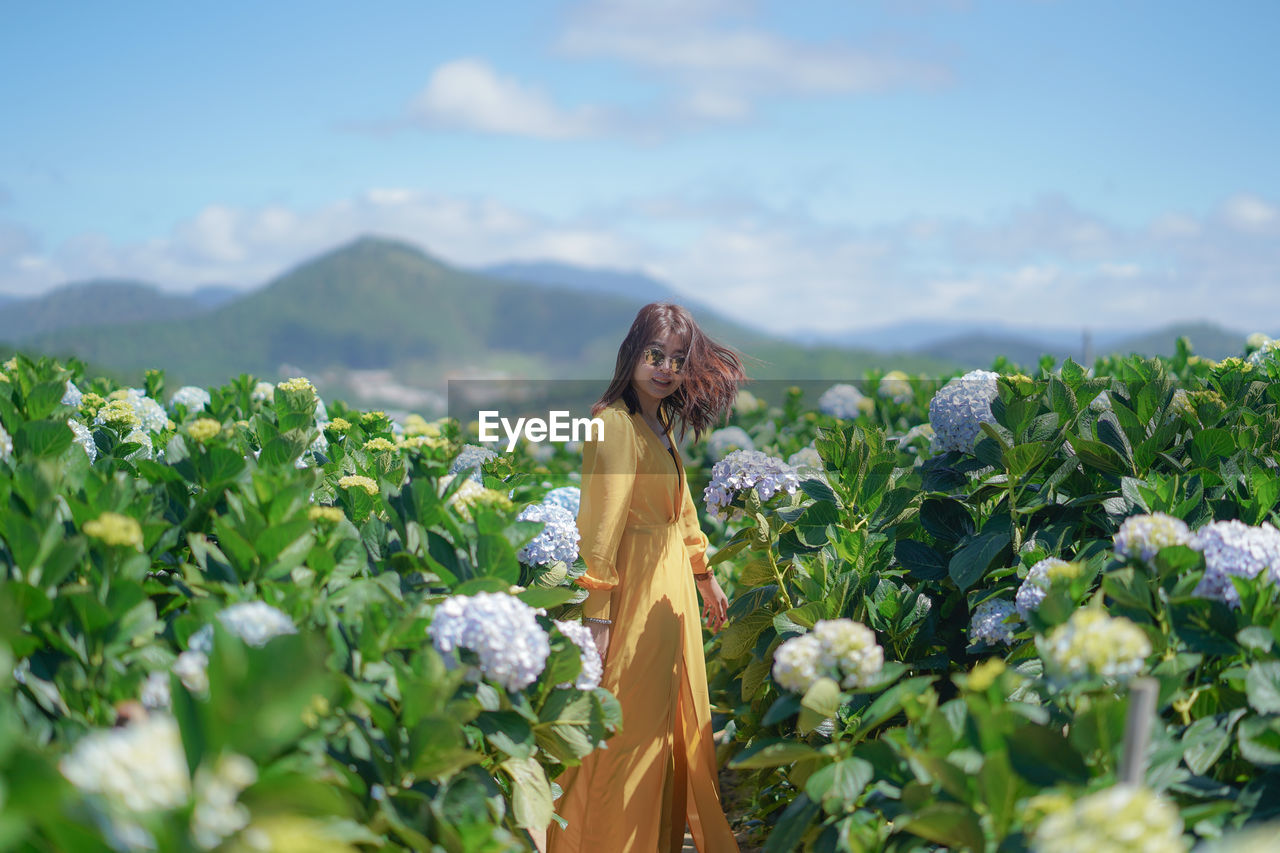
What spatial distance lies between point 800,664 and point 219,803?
105cm

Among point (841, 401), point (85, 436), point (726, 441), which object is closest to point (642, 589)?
point (85, 436)

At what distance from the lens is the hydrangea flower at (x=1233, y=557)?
6.07 feet

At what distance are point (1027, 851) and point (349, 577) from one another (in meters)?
1.32

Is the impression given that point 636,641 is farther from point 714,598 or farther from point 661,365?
point 661,365

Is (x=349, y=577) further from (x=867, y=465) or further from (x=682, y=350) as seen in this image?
(x=867, y=465)

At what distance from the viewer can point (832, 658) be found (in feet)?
6.06

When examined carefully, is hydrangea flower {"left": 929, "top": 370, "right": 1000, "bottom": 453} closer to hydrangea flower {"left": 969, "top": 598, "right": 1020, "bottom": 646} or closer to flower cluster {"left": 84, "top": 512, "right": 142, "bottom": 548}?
hydrangea flower {"left": 969, "top": 598, "right": 1020, "bottom": 646}

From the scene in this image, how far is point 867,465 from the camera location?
3008mm

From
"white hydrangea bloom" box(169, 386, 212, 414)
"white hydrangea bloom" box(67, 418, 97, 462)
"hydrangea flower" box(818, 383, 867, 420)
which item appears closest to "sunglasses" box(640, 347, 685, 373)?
"white hydrangea bloom" box(67, 418, 97, 462)

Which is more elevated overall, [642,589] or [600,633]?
[642,589]

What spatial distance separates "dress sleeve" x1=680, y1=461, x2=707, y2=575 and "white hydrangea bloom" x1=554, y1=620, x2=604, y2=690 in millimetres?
859

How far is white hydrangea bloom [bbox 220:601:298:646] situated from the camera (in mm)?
1595

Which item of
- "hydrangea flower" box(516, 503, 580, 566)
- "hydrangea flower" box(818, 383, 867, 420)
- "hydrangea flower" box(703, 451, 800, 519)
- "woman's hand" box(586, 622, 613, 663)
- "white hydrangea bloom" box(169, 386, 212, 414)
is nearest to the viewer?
"hydrangea flower" box(516, 503, 580, 566)

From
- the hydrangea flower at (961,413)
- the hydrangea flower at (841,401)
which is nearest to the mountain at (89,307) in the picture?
the hydrangea flower at (841,401)
